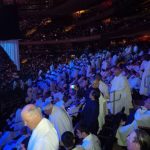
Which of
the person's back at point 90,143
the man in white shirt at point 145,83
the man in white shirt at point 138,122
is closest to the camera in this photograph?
the person's back at point 90,143

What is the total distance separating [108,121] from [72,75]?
9.44 metres

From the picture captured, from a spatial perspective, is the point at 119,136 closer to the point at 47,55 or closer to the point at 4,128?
the point at 4,128

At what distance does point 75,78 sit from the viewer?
16875 millimetres

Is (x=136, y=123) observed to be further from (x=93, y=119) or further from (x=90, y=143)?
(x=93, y=119)

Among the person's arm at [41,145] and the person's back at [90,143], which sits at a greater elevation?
the person's arm at [41,145]

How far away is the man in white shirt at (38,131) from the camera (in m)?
4.08

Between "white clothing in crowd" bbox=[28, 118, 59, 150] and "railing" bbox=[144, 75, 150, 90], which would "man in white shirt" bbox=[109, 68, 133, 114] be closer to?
"railing" bbox=[144, 75, 150, 90]

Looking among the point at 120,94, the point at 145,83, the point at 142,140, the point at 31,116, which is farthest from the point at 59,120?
the point at 145,83

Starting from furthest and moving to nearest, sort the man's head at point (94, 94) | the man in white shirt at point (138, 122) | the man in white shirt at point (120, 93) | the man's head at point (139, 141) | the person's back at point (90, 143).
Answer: the man in white shirt at point (120, 93), the man's head at point (94, 94), the man in white shirt at point (138, 122), the person's back at point (90, 143), the man's head at point (139, 141)

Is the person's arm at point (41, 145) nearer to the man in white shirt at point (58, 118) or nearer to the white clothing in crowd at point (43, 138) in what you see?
the white clothing in crowd at point (43, 138)

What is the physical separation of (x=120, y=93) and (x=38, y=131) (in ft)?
18.2

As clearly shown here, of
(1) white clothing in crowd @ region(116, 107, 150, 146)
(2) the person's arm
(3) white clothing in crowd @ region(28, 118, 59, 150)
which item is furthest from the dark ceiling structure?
(2) the person's arm

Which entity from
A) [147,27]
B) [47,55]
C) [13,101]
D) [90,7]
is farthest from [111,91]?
[90,7]

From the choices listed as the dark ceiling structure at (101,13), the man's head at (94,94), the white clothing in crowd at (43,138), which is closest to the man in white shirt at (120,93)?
the man's head at (94,94)
